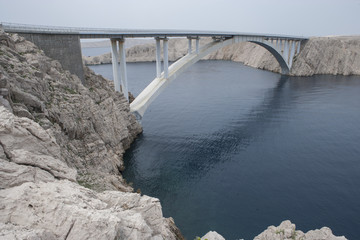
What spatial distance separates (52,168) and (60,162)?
70cm

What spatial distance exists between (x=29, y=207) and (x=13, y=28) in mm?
18917

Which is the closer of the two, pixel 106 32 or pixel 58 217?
pixel 58 217

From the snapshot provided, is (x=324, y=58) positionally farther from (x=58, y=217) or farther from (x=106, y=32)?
(x=58, y=217)

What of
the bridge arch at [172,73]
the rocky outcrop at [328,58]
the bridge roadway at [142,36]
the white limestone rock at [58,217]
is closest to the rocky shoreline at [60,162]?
the white limestone rock at [58,217]

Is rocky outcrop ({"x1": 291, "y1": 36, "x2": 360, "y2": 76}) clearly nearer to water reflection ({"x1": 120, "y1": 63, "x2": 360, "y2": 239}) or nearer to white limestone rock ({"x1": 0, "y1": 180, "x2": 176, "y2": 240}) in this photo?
water reflection ({"x1": 120, "y1": 63, "x2": 360, "y2": 239})

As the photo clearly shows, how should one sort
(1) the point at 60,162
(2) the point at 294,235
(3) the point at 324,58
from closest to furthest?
(1) the point at 60,162 < (2) the point at 294,235 < (3) the point at 324,58

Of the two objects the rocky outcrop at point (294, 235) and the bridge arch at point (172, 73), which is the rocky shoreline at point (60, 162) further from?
the bridge arch at point (172, 73)

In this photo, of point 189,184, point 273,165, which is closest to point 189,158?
point 189,184

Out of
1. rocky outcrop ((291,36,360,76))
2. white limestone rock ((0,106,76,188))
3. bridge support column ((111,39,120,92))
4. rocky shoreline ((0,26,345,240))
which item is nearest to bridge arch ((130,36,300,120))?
bridge support column ((111,39,120,92))

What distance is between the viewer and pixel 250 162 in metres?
26.1

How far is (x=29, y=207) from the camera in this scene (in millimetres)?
7566

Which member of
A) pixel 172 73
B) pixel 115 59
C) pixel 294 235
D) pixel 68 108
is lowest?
pixel 294 235

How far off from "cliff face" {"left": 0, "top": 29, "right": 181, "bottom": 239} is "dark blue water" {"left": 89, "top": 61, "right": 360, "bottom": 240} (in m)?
4.77

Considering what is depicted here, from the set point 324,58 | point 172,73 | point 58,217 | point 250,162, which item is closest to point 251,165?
point 250,162
